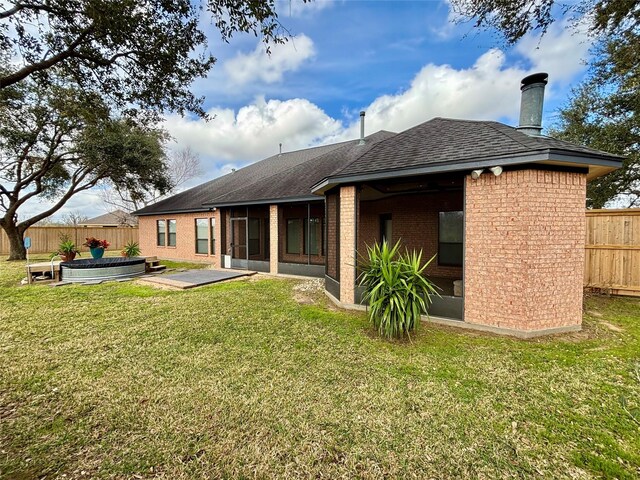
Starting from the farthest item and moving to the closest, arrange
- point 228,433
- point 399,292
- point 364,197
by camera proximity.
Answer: point 364,197 → point 399,292 → point 228,433

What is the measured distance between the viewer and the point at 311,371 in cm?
363

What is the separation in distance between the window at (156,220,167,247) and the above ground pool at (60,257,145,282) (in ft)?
19.8

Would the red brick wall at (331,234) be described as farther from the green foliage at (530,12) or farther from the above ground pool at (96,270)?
the above ground pool at (96,270)

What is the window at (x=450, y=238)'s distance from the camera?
903 centimetres

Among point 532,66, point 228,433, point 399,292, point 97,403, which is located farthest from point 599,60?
point 97,403

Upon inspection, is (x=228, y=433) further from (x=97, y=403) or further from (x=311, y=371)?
(x=97, y=403)

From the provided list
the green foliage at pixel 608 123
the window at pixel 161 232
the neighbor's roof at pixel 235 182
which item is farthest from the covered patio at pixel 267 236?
the green foliage at pixel 608 123

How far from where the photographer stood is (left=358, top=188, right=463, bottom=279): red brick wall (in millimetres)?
9164

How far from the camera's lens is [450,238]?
362 inches

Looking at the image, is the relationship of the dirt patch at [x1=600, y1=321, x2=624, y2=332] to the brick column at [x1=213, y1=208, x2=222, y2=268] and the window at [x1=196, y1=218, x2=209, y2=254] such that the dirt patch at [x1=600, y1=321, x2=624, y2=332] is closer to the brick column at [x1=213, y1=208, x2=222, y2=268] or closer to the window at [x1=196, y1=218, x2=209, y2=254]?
the brick column at [x1=213, y1=208, x2=222, y2=268]

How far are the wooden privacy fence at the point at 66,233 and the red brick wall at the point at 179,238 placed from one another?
669 cm

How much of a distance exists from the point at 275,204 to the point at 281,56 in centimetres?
591

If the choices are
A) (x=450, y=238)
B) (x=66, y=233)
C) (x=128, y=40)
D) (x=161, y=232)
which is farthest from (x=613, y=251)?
(x=66, y=233)

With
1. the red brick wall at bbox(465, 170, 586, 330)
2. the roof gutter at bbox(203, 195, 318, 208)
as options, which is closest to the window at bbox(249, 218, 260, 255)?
the roof gutter at bbox(203, 195, 318, 208)
